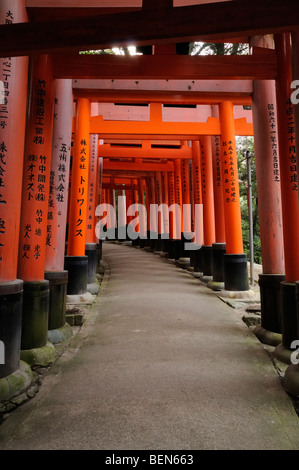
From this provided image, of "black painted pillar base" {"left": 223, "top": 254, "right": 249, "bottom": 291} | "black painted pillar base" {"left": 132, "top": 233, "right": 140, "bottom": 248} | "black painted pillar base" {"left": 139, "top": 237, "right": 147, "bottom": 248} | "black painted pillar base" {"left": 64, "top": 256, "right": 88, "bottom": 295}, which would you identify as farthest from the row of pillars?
"black painted pillar base" {"left": 132, "top": 233, "right": 140, "bottom": 248}

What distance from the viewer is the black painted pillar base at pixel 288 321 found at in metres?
3.38

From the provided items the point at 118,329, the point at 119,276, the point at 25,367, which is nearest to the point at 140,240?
the point at 119,276

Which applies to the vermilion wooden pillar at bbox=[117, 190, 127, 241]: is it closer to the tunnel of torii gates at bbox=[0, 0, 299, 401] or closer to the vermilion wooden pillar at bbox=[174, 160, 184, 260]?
the vermilion wooden pillar at bbox=[174, 160, 184, 260]

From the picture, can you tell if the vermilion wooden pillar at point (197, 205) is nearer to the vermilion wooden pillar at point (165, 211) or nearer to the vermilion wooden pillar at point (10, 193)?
the vermilion wooden pillar at point (165, 211)

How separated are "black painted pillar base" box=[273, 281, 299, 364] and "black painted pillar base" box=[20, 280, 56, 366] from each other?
2497 mm

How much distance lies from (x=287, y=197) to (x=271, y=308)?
Answer: 1.47 m

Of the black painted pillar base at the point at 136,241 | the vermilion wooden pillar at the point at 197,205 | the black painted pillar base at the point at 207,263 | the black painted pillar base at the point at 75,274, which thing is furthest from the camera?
the black painted pillar base at the point at 136,241

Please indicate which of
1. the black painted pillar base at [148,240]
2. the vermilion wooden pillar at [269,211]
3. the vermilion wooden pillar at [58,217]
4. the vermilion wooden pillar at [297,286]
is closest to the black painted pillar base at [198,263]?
the vermilion wooden pillar at [269,211]

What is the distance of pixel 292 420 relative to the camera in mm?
2326

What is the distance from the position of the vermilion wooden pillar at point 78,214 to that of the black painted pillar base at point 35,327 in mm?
2557

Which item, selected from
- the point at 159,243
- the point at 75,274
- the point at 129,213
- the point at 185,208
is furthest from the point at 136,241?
the point at 75,274

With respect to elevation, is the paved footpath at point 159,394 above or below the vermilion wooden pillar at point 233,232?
below
